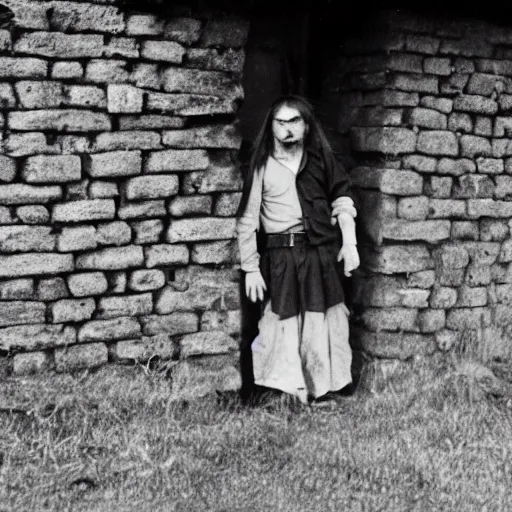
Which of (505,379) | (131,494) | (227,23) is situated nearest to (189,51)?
(227,23)

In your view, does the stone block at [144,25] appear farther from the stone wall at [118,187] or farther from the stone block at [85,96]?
the stone block at [85,96]

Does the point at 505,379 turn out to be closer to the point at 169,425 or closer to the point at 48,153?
the point at 169,425

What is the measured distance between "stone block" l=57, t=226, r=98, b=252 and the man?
858mm

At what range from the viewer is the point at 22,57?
3.76m

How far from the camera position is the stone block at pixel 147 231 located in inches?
160

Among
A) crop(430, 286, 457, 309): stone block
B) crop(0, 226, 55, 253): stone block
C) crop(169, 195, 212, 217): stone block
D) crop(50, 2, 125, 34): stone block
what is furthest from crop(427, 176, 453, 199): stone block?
crop(0, 226, 55, 253): stone block

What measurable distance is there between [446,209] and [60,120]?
243 centimetres

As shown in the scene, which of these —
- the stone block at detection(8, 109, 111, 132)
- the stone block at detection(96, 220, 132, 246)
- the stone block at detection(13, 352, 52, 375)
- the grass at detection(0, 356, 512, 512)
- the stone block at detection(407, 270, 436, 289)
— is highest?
the stone block at detection(8, 109, 111, 132)

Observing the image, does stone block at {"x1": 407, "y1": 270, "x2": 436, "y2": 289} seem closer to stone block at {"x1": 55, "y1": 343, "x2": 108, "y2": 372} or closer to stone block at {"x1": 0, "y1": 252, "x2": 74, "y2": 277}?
stone block at {"x1": 55, "y1": 343, "x2": 108, "y2": 372}

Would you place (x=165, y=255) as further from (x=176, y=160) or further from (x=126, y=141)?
(x=126, y=141)

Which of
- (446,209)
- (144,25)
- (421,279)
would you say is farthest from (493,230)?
(144,25)

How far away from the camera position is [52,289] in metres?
3.94

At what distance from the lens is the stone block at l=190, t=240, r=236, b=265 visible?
165 inches

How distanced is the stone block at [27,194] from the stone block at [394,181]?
6.27 ft
